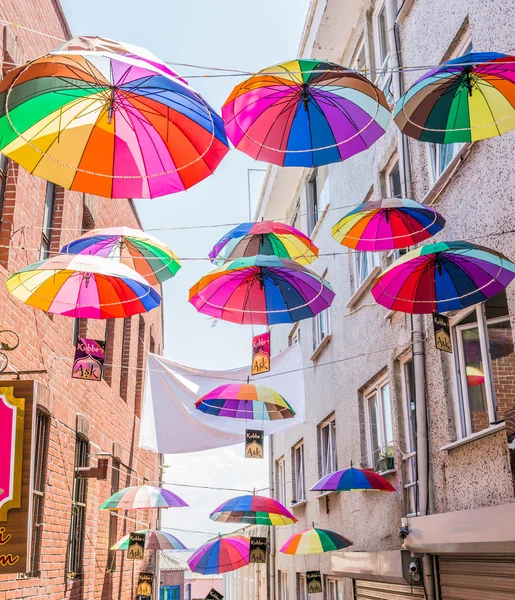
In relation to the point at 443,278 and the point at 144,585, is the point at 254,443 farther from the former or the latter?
the point at 443,278

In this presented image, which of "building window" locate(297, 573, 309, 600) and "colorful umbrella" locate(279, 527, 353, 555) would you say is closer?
"colorful umbrella" locate(279, 527, 353, 555)

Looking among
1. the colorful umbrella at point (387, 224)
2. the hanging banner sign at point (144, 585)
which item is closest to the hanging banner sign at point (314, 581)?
the hanging banner sign at point (144, 585)

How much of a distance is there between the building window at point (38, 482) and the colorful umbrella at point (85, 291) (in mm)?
1789

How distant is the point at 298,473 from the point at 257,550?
493 centimetres

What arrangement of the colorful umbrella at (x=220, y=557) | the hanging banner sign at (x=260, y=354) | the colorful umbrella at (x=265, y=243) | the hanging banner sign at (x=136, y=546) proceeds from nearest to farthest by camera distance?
1. the colorful umbrella at (x=265, y=243)
2. the hanging banner sign at (x=260, y=354)
3. the hanging banner sign at (x=136, y=546)
4. the colorful umbrella at (x=220, y=557)

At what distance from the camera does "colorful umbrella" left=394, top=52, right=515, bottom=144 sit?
5.68 m

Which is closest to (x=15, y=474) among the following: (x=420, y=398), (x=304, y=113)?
(x=304, y=113)

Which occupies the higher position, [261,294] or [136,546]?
[261,294]

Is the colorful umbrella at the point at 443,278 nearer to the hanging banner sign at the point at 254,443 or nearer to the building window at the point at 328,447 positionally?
the hanging banner sign at the point at 254,443

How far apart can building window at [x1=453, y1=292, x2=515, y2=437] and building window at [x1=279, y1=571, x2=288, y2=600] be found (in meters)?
11.8

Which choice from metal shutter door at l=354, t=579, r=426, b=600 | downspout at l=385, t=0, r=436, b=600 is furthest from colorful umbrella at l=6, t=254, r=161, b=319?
metal shutter door at l=354, t=579, r=426, b=600

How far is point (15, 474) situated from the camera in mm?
5816

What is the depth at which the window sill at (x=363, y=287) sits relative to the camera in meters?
11.5

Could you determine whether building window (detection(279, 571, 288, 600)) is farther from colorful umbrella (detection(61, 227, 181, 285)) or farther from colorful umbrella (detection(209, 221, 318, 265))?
colorful umbrella (detection(61, 227, 181, 285))
